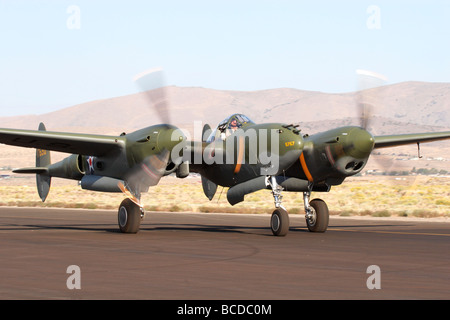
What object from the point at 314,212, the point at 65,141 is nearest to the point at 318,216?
the point at 314,212

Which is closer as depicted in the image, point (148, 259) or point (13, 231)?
point (148, 259)

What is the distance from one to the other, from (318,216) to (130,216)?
6.84 m

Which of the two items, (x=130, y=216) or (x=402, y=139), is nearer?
(x=130, y=216)

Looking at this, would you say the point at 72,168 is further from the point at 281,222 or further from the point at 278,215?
the point at 281,222

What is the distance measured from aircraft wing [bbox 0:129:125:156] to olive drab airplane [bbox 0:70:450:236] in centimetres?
3

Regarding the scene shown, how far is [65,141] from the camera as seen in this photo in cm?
2358

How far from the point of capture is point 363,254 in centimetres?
1800

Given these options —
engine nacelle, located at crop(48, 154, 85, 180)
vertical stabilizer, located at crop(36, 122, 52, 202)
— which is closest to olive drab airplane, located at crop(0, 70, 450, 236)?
engine nacelle, located at crop(48, 154, 85, 180)

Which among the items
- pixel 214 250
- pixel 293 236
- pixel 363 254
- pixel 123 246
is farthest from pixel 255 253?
pixel 293 236

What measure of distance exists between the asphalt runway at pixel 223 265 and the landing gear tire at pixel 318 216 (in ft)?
1.92

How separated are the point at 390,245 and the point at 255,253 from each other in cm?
496
